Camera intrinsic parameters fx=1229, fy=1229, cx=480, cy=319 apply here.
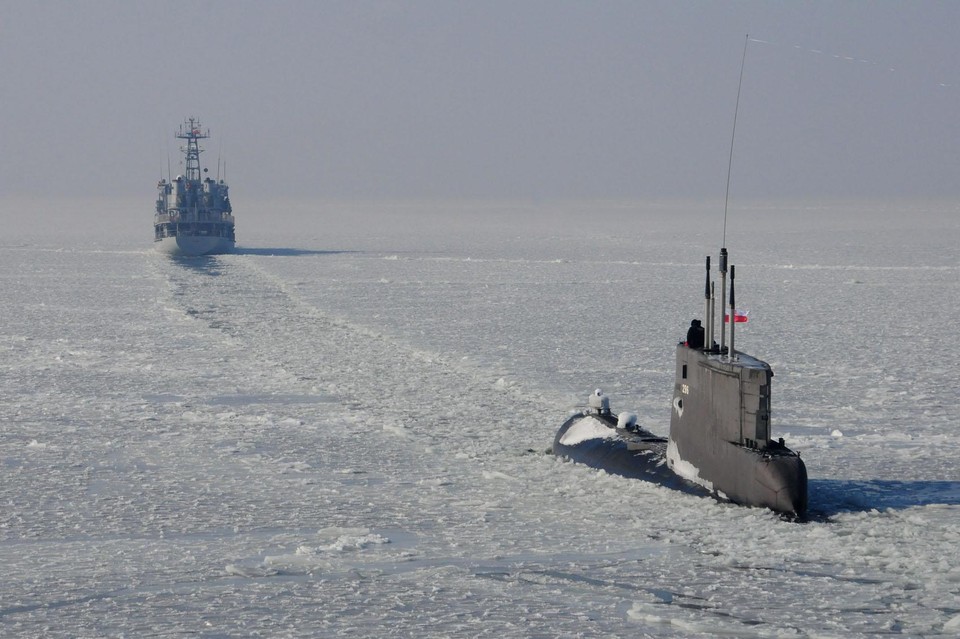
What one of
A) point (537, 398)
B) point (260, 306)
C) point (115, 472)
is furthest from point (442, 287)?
point (115, 472)

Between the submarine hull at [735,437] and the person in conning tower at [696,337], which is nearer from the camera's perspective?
the submarine hull at [735,437]

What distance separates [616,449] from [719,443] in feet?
8.83

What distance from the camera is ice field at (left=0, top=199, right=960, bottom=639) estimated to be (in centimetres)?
950

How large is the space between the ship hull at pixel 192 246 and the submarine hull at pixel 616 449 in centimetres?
6947

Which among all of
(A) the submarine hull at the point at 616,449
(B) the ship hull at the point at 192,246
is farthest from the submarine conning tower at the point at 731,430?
(B) the ship hull at the point at 192,246

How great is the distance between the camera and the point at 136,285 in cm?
4822

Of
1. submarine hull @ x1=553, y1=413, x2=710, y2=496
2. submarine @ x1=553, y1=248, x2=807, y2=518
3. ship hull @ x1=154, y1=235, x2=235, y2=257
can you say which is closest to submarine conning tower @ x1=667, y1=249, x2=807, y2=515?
submarine @ x1=553, y1=248, x2=807, y2=518

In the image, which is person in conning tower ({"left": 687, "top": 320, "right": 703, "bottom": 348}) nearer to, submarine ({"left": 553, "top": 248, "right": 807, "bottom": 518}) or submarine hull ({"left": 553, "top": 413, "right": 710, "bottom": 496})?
submarine ({"left": 553, "top": 248, "right": 807, "bottom": 518})

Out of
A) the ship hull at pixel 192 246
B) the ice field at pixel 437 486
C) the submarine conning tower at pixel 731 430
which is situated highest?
the submarine conning tower at pixel 731 430

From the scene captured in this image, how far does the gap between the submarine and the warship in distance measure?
235 feet

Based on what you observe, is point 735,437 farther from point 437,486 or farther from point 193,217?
point 193,217

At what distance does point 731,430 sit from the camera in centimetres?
1241

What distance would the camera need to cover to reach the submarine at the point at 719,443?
39.2 ft

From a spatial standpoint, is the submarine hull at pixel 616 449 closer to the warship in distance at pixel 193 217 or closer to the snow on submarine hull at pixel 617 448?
the snow on submarine hull at pixel 617 448
